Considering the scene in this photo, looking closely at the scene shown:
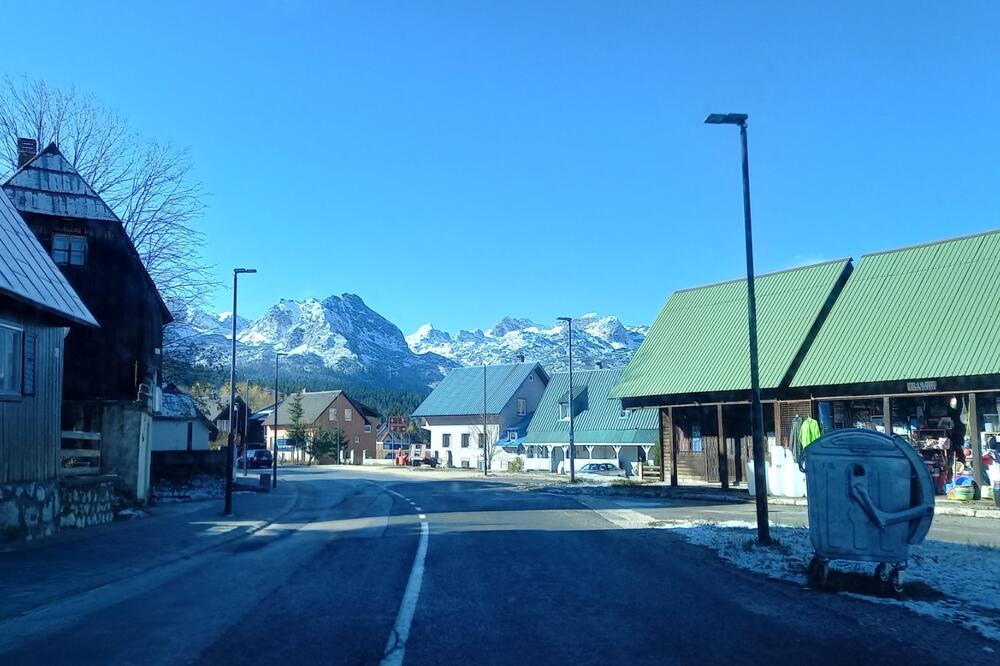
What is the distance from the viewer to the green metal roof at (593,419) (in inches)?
2302

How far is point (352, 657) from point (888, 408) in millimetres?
24642

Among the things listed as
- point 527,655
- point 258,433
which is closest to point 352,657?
point 527,655

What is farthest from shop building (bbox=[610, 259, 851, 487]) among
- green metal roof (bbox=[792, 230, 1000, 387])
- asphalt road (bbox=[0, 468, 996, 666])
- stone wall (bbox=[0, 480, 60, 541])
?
stone wall (bbox=[0, 480, 60, 541])

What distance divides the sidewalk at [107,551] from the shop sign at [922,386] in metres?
19.9

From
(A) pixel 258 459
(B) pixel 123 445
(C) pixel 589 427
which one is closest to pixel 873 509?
(B) pixel 123 445

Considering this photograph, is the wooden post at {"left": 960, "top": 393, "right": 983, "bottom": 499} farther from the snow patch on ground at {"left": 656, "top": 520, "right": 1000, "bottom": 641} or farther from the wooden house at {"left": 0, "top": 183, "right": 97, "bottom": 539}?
the wooden house at {"left": 0, "top": 183, "right": 97, "bottom": 539}

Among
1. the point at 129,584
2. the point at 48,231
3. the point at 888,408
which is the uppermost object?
the point at 48,231

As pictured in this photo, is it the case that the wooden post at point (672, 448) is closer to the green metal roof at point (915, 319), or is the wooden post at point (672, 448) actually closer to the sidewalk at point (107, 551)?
the green metal roof at point (915, 319)

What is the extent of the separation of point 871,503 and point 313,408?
4094 inches

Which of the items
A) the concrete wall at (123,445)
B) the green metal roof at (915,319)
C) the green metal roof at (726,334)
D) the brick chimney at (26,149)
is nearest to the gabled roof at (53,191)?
the brick chimney at (26,149)

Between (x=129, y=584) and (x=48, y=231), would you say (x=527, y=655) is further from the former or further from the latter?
(x=48, y=231)

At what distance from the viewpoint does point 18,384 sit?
15.1 m

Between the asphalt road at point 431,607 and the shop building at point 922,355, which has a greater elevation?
the shop building at point 922,355

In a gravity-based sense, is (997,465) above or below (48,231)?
below
